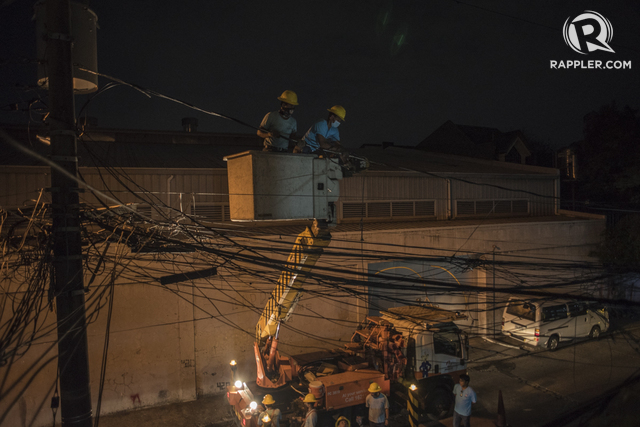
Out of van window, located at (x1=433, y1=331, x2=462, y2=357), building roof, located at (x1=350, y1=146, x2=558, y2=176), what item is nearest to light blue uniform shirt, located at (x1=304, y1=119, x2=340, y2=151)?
van window, located at (x1=433, y1=331, x2=462, y2=357)

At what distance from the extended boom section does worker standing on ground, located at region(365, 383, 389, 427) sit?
192 centimetres

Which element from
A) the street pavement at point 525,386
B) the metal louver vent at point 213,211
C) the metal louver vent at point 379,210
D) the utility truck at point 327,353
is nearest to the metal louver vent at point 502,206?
the metal louver vent at point 379,210

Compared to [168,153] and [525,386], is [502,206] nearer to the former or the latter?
[525,386]

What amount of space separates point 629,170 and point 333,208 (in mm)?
20355

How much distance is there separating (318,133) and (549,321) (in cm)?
1267

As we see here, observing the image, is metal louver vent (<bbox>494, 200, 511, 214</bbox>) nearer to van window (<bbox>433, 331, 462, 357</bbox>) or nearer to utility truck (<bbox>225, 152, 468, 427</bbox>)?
utility truck (<bbox>225, 152, 468, 427</bbox>)

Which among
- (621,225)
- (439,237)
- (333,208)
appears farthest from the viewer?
(621,225)

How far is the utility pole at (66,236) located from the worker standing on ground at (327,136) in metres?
3.83

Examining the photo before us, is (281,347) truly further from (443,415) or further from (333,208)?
(333,208)

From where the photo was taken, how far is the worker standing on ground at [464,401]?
882 cm

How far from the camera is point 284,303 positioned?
872 cm

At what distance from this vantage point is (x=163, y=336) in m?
10.8

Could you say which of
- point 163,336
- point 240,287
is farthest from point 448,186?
point 163,336

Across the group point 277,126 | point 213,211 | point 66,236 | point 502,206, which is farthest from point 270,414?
point 502,206
